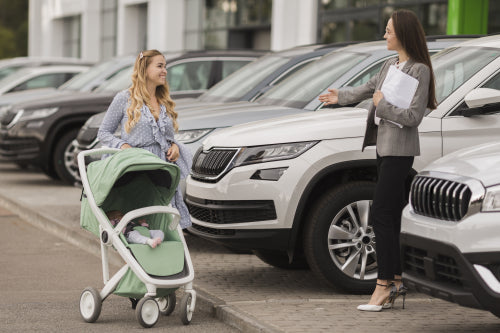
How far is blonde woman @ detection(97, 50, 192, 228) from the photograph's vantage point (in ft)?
24.0

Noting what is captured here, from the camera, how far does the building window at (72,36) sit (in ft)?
140

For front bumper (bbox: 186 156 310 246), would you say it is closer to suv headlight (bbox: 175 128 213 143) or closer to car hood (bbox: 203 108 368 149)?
car hood (bbox: 203 108 368 149)

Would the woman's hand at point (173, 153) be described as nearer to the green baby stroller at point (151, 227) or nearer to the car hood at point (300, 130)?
the green baby stroller at point (151, 227)

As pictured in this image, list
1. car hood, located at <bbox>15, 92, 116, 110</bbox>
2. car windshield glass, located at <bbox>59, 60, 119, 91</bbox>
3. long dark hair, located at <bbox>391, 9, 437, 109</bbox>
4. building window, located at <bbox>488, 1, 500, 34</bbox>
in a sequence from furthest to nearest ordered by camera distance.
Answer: building window, located at <bbox>488, 1, 500, 34</bbox>
car windshield glass, located at <bbox>59, 60, 119, 91</bbox>
car hood, located at <bbox>15, 92, 116, 110</bbox>
long dark hair, located at <bbox>391, 9, 437, 109</bbox>

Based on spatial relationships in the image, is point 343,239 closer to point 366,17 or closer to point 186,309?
point 186,309

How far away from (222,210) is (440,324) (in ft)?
6.09

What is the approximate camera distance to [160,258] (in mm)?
6637

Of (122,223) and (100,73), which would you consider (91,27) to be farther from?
(122,223)

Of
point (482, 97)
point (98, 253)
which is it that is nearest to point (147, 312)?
point (482, 97)

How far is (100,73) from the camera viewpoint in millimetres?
16172

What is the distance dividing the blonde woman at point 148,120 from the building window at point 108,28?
3120 centimetres

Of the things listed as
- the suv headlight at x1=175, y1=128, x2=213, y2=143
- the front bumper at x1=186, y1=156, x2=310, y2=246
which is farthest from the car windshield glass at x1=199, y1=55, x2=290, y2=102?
the front bumper at x1=186, y1=156, x2=310, y2=246

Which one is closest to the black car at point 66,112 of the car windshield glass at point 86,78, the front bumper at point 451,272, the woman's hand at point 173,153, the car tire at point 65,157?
the car tire at point 65,157

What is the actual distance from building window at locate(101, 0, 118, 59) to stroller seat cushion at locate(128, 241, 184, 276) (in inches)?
1262
